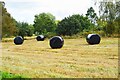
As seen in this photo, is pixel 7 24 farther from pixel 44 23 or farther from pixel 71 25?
pixel 44 23

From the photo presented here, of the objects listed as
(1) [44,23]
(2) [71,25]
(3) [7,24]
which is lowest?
(3) [7,24]

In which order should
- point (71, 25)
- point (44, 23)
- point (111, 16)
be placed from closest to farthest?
point (111, 16), point (71, 25), point (44, 23)

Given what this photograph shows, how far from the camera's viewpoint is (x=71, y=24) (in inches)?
2397

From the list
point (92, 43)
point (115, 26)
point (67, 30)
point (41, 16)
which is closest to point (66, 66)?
point (92, 43)

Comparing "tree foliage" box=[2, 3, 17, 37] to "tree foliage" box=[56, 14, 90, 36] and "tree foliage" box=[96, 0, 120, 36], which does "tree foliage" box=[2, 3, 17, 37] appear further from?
"tree foliage" box=[96, 0, 120, 36]

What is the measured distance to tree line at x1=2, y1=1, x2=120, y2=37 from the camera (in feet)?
136

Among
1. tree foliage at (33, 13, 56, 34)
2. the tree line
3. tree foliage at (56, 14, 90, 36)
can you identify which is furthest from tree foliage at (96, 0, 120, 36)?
tree foliage at (33, 13, 56, 34)

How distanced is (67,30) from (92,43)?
3323 centimetres

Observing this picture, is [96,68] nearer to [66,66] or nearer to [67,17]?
[66,66]

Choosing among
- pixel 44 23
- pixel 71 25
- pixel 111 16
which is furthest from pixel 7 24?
pixel 44 23

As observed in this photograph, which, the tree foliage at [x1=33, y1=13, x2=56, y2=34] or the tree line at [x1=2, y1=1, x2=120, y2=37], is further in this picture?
the tree foliage at [x1=33, y1=13, x2=56, y2=34]

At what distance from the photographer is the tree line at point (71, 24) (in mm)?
41562

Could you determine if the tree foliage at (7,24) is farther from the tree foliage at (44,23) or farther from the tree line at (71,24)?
the tree foliage at (44,23)

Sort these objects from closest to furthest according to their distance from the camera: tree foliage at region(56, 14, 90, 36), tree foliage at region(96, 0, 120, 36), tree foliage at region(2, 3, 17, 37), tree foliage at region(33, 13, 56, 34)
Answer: tree foliage at region(96, 0, 120, 36), tree foliage at region(2, 3, 17, 37), tree foliage at region(56, 14, 90, 36), tree foliage at region(33, 13, 56, 34)
